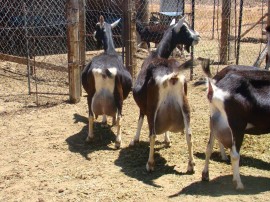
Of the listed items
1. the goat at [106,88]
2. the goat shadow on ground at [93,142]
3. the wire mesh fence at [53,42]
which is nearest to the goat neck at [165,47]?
the goat at [106,88]

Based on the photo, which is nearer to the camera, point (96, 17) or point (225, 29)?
point (225, 29)

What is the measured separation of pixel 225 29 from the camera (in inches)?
410

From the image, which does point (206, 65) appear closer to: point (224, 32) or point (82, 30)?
point (82, 30)

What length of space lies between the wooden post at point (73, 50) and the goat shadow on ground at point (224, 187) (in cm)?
350

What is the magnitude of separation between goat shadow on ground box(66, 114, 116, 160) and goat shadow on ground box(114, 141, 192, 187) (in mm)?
330

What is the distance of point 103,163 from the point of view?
489 cm

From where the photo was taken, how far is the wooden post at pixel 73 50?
700cm

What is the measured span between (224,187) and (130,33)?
441 centimetres

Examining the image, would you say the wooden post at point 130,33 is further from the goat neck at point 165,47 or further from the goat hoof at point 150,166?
the goat hoof at point 150,166

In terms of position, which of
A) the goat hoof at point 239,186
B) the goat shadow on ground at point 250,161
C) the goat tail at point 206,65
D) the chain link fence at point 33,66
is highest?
the goat tail at point 206,65

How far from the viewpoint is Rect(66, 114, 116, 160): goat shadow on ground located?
5340mm

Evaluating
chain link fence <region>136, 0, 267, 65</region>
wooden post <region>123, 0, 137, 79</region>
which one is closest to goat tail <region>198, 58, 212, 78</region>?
wooden post <region>123, 0, 137, 79</region>

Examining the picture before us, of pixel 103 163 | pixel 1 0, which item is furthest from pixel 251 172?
pixel 1 0

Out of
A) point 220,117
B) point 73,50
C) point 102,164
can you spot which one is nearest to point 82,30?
point 73,50
